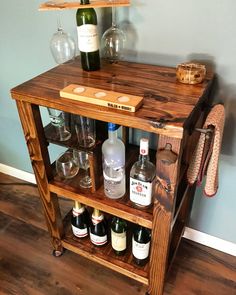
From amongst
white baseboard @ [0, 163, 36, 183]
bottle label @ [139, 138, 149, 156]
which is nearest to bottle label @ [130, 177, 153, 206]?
bottle label @ [139, 138, 149, 156]

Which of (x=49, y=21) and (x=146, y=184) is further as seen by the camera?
(x=49, y=21)

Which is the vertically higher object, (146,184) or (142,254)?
(146,184)

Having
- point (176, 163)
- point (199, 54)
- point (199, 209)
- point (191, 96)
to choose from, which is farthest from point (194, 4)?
point (199, 209)

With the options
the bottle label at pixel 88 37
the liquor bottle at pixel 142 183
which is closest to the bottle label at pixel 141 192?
the liquor bottle at pixel 142 183

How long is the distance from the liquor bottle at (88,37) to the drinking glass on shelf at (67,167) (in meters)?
0.38

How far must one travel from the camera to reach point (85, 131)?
→ 962 millimetres

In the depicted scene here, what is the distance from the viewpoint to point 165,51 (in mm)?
984

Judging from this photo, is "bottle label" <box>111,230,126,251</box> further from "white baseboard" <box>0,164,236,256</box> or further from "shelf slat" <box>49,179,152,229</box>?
"white baseboard" <box>0,164,236,256</box>

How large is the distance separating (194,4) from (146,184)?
0.58 metres

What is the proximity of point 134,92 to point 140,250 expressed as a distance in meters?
0.62

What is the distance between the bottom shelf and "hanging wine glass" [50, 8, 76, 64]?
0.78 m

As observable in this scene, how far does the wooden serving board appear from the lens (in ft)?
2.39

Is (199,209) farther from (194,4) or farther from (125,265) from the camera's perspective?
(194,4)

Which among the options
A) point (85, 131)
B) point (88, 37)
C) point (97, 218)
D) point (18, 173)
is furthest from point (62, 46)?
point (18, 173)
